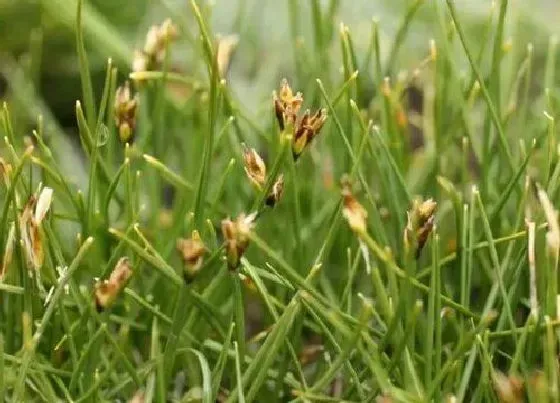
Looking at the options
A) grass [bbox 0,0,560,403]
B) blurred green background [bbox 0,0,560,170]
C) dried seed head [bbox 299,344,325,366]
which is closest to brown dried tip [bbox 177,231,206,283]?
grass [bbox 0,0,560,403]

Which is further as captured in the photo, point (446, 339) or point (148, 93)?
point (148, 93)

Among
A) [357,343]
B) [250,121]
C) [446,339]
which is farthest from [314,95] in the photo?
[357,343]

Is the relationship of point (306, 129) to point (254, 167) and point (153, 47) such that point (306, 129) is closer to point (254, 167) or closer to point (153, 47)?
point (254, 167)

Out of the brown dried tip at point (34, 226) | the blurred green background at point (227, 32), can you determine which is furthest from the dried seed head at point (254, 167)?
the blurred green background at point (227, 32)

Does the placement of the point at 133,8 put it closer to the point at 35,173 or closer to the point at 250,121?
the point at 35,173

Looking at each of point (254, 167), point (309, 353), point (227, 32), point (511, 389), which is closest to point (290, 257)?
point (309, 353)

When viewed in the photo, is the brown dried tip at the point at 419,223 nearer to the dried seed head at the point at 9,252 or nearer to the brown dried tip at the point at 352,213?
the brown dried tip at the point at 352,213
